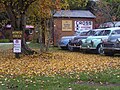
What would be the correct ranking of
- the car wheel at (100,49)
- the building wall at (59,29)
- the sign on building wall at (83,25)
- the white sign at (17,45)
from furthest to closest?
the sign on building wall at (83,25)
the building wall at (59,29)
the car wheel at (100,49)
the white sign at (17,45)

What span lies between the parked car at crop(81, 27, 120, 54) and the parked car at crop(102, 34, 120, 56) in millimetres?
1361

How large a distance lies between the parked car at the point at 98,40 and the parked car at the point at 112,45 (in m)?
1.36

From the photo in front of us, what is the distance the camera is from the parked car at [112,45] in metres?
A: 19.2

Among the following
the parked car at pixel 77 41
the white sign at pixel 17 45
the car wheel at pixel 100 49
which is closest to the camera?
the white sign at pixel 17 45

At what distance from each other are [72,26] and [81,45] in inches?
536

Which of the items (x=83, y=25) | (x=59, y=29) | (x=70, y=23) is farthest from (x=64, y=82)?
(x=83, y=25)

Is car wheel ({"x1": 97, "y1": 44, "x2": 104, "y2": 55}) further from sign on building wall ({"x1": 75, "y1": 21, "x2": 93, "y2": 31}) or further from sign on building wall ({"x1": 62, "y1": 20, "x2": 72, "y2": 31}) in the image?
sign on building wall ({"x1": 75, "y1": 21, "x2": 93, "y2": 31})

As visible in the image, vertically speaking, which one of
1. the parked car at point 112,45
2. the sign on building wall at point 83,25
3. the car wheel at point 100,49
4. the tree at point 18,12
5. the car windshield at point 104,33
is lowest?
the car wheel at point 100,49

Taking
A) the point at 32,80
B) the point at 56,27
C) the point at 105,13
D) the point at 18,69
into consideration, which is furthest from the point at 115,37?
the point at 105,13

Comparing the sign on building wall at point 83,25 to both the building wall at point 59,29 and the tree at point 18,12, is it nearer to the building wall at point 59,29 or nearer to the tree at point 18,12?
the building wall at point 59,29

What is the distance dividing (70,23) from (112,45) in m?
18.2

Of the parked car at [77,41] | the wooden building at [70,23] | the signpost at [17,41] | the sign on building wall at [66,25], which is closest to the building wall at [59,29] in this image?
the wooden building at [70,23]

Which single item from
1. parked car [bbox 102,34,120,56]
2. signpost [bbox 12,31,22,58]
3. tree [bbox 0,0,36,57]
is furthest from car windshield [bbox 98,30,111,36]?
signpost [bbox 12,31,22,58]

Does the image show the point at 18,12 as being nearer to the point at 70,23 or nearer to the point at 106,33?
the point at 106,33
